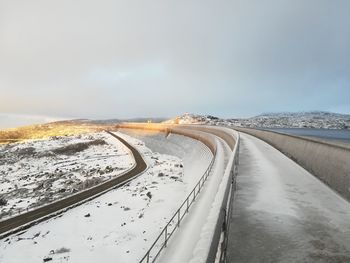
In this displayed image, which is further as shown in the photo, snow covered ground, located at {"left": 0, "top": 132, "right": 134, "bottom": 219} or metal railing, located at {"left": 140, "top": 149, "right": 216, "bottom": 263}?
snow covered ground, located at {"left": 0, "top": 132, "right": 134, "bottom": 219}

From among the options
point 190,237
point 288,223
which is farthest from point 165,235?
point 288,223

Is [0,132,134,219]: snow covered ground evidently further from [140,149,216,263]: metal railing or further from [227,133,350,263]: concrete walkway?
[227,133,350,263]: concrete walkway

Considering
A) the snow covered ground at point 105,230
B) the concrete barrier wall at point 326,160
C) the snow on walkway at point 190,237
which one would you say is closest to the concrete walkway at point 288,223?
the concrete barrier wall at point 326,160

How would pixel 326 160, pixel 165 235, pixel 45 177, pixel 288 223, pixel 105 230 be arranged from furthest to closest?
pixel 45 177 < pixel 105 230 < pixel 326 160 < pixel 165 235 < pixel 288 223

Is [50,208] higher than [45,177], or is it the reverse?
[50,208]

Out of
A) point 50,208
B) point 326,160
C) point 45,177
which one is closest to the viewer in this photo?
point 326,160

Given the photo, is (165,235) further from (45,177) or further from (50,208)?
(45,177)

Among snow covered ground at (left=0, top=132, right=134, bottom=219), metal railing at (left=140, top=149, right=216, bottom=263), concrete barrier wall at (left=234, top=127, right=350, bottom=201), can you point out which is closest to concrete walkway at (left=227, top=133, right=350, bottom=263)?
concrete barrier wall at (left=234, top=127, right=350, bottom=201)

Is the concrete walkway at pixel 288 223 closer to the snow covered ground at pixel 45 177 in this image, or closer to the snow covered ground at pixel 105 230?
the snow covered ground at pixel 105 230

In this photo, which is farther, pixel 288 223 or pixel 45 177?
pixel 45 177
